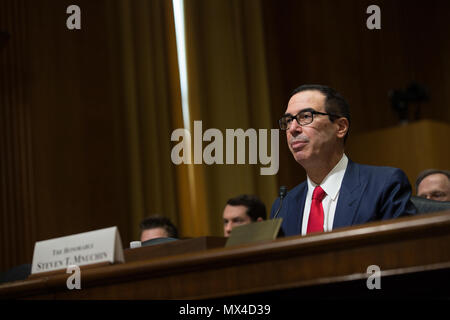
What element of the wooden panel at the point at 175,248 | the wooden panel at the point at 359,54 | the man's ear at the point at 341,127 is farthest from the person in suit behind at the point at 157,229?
the wooden panel at the point at 359,54

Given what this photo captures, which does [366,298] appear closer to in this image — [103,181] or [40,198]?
[40,198]

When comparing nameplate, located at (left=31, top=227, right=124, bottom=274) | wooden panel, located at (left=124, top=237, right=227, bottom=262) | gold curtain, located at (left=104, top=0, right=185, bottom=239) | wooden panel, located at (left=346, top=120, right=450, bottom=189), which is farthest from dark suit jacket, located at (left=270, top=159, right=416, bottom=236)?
wooden panel, located at (left=346, top=120, right=450, bottom=189)

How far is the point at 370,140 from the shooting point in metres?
6.46

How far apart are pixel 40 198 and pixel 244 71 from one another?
2.01 metres

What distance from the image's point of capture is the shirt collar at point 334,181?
2457 millimetres

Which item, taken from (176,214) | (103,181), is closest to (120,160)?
(103,181)

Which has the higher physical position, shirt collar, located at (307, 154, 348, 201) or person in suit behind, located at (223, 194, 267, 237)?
shirt collar, located at (307, 154, 348, 201)

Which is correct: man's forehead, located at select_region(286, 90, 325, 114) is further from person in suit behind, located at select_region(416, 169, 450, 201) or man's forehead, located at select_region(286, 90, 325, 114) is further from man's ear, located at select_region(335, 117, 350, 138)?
person in suit behind, located at select_region(416, 169, 450, 201)

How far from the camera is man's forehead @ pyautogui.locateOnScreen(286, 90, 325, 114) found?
2.59 meters

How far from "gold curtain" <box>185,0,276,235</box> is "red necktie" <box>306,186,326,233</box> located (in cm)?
280

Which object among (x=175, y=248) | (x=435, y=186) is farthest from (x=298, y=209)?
(x=435, y=186)

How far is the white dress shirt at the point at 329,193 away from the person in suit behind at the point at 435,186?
1476mm

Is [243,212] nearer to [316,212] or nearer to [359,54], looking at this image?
[316,212]

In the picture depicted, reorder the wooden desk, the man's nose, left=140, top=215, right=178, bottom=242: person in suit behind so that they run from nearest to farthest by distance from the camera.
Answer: the wooden desk
the man's nose
left=140, top=215, right=178, bottom=242: person in suit behind
